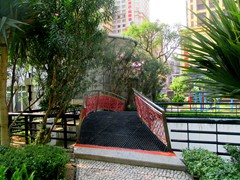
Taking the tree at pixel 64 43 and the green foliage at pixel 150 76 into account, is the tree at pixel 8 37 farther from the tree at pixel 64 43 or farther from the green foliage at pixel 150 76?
the green foliage at pixel 150 76

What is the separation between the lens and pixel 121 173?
126 inches

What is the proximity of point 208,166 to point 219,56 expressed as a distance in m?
1.52

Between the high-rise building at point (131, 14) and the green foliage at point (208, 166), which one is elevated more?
the high-rise building at point (131, 14)

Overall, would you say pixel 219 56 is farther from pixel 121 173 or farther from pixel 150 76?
pixel 150 76

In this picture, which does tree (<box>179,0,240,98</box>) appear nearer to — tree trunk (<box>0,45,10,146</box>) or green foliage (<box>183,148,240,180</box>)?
green foliage (<box>183,148,240,180</box>)

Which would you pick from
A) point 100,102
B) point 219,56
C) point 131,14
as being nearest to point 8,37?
point 219,56

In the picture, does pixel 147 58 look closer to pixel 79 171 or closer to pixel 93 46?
pixel 93 46

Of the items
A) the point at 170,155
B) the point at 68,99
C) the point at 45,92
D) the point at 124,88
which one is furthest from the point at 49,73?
the point at 124,88

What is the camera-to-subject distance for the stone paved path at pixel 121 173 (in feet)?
9.91

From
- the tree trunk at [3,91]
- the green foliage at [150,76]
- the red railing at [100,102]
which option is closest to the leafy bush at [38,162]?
Result: the tree trunk at [3,91]

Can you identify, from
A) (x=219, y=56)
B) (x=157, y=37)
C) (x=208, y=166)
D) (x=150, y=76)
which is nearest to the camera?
(x=219, y=56)

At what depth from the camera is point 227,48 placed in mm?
1994

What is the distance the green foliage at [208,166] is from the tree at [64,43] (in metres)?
2.50

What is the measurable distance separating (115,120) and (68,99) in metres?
3.01
